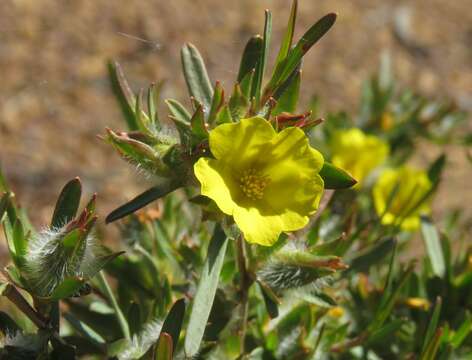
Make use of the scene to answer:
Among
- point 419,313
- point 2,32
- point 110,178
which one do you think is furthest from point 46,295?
point 2,32

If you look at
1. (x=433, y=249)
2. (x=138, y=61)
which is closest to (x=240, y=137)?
(x=433, y=249)

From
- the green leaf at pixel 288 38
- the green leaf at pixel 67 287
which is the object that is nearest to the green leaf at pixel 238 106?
the green leaf at pixel 288 38

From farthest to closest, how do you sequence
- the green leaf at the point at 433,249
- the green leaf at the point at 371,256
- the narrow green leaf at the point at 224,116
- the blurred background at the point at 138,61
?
the blurred background at the point at 138,61
the green leaf at the point at 433,249
the green leaf at the point at 371,256
the narrow green leaf at the point at 224,116

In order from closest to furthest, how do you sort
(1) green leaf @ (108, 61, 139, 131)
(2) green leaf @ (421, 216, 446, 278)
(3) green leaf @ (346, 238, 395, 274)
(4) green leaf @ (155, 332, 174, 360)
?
(4) green leaf @ (155, 332, 174, 360)
(1) green leaf @ (108, 61, 139, 131)
(3) green leaf @ (346, 238, 395, 274)
(2) green leaf @ (421, 216, 446, 278)

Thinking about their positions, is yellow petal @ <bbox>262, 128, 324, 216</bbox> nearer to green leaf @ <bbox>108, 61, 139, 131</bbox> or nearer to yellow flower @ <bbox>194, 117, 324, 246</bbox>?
yellow flower @ <bbox>194, 117, 324, 246</bbox>

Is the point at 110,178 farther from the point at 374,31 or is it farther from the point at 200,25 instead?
the point at 374,31

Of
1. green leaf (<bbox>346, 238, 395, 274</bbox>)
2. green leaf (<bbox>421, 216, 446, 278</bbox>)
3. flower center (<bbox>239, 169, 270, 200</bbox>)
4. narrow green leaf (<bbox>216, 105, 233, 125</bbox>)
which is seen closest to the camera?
narrow green leaf (<bbox>216, 105, 233, 125</bbox>)

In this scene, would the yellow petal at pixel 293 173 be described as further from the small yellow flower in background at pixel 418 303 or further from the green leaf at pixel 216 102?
the small yellow flower in background at pixel 418 303

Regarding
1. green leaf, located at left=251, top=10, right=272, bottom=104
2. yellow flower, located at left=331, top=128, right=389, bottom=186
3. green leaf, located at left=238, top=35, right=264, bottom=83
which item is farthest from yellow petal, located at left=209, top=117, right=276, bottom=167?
yellow flower, located at left=331, top=128, right=389, bottom=186

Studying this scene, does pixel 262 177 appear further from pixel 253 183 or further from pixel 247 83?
pixel 247 83
